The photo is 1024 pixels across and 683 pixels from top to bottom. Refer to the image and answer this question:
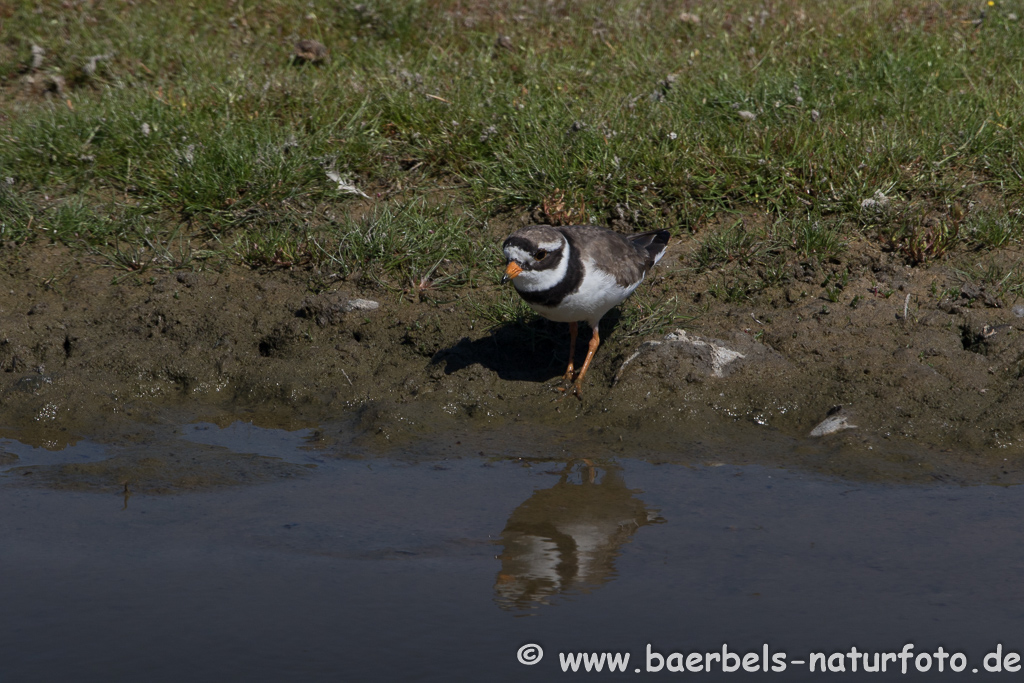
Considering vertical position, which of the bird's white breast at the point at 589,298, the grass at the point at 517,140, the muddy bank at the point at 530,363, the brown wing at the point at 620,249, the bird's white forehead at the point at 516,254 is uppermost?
the grass at the point at 517,140

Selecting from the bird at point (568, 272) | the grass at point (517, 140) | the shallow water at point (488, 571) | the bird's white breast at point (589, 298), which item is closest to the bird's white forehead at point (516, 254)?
the bird at point (568, 272)

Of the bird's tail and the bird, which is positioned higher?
the bird's tail

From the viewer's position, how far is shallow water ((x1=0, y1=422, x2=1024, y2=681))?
11.0 ft

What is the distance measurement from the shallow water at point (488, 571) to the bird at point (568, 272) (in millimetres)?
867

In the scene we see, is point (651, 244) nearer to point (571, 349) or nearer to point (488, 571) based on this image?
point (571, 349)

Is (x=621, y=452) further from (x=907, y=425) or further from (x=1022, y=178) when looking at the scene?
(x=1022, y=178)

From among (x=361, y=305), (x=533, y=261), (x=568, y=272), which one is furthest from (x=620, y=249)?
(x=361, y=305)

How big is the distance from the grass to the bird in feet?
3.54

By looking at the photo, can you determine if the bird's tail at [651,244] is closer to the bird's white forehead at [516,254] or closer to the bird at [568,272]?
the bird at [568,272]

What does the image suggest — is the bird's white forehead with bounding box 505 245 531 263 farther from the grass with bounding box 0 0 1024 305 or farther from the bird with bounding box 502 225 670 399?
the grass with bounding box 0 0 1024 305

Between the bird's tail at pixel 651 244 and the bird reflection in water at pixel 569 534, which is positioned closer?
the bird reflection in water at pixel 569 534

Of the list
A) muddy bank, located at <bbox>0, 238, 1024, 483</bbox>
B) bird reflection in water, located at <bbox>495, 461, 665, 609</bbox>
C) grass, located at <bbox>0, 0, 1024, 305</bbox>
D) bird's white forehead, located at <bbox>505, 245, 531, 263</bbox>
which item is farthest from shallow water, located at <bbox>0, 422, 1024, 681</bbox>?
grass, located at <bbox>0, 0, 1024, 305</bbox>

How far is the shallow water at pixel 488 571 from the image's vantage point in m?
3.35

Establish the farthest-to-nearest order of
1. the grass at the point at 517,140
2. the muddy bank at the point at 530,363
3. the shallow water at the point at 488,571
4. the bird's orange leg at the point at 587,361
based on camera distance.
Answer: the grass at the point at 517,140
the bird's orange leg at the point at 587,361
the muddy bank at the point at 530,363
the shallow water at the point at 488,571
